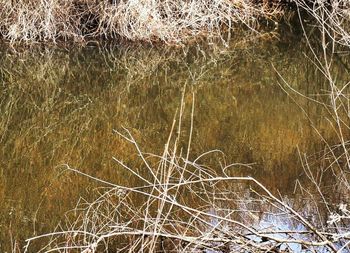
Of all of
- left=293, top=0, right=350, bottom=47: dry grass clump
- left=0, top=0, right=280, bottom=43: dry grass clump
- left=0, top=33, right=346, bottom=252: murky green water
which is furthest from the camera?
left=0, top=0, right=280, bottom=43: dry grass clump

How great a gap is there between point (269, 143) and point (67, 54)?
4998 mm

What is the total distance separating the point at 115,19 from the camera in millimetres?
10875

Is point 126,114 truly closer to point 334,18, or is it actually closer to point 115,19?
point 334,18

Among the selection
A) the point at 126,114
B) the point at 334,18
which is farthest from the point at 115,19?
the point at 126,114

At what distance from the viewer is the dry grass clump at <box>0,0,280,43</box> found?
10.7m

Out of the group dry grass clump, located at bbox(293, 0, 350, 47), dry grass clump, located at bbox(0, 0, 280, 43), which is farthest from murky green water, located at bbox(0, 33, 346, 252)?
dry grass clump, located at bbox(293, 0, 350, 47)

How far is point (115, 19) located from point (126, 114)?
401 cm

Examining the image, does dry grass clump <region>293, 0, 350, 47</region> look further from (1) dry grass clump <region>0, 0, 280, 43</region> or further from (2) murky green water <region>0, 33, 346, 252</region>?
(1) dry grass clump <region>0, 0, 280, 43</region>

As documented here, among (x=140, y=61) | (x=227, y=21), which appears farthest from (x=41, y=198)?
(x=227, y=21)

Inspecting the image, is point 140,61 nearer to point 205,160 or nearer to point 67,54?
point 67,54

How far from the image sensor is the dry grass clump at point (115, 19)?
35.1 feet

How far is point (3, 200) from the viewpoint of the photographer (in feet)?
17.0

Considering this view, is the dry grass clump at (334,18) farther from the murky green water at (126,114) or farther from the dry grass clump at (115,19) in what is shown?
the dry grass clump at (115,19)

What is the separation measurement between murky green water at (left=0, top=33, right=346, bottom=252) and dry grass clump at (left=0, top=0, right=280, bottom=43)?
1.58 ft
